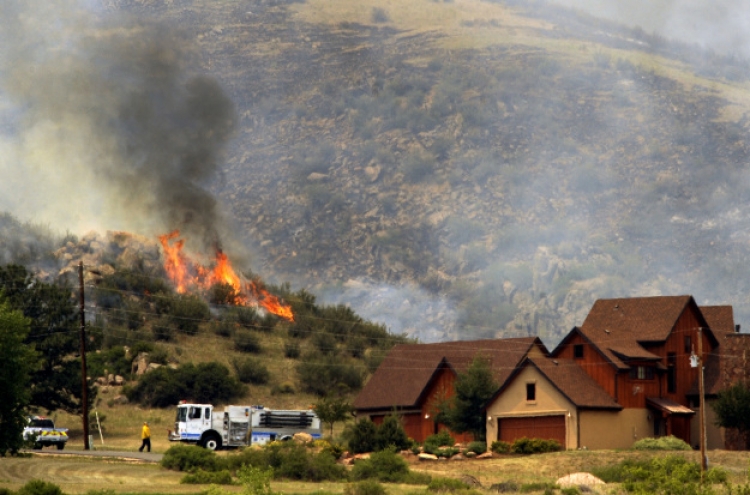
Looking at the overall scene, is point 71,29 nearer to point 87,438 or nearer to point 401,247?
point 401,247

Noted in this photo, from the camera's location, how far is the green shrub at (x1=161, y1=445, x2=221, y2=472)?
47094 mm

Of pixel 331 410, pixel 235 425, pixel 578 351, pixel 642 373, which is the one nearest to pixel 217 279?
pixel 331 410

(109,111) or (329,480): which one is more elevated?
(109,111)

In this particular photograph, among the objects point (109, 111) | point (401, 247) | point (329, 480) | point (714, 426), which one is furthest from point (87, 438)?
point (401, 247)

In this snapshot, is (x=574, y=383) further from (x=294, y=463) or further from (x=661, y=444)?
(x=294, y=463)

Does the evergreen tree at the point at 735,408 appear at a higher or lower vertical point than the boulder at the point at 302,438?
higher

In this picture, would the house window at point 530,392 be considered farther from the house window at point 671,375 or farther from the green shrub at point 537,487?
the green shrub at point 537,487

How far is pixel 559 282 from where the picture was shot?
141m

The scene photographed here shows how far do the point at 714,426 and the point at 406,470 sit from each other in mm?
20673

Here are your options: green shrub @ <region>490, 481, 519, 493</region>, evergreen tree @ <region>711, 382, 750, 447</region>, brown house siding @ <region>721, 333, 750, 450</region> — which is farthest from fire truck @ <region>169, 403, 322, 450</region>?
brown house siding @ <region>721, 333, 750, 450</region>

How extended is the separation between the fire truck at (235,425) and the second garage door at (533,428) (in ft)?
32.8

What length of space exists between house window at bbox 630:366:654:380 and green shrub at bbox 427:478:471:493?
1998cm

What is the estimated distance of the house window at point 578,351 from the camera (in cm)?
6078

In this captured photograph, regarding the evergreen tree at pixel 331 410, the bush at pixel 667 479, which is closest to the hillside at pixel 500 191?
the evergreen tree at pixel 331 410
